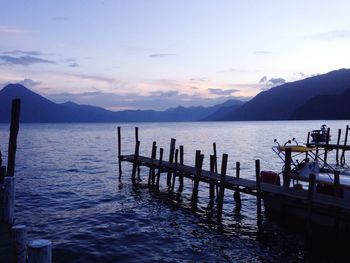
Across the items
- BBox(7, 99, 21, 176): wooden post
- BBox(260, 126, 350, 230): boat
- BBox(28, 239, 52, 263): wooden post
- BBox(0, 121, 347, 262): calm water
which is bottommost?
BBox(0, 121, 347, 262): calm water

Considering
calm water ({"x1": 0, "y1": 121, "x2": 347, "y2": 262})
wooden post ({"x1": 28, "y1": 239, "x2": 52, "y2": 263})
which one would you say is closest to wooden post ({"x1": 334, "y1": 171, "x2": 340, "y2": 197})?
calm water ({"x1": 0, "y1": 121, "x2": 347, "y2": 262})

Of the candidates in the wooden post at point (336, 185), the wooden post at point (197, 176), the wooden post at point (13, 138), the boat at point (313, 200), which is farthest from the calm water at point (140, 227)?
the wooden post at point (13, 138)

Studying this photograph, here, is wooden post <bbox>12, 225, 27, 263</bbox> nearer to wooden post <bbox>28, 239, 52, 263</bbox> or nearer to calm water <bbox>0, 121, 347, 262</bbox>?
wooden post <bbox>28, 239, 52, 263</bbox>

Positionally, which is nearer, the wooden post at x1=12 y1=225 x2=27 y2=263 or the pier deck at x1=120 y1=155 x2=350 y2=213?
the wooden post at x1=12 y1=225 x2=27 y2=263

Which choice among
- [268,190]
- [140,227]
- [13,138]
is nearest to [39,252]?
[13,138]

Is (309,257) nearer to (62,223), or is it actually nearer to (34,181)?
(62,223)

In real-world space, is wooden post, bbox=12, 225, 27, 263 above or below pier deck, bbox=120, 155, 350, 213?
above

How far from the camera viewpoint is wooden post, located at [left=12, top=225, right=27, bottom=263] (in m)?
8.64

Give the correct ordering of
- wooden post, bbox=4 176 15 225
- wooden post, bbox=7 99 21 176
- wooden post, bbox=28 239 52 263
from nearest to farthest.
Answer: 1. wooden post, bbox=28 239 52 263
2. wooden post, bbox=4 176 15 225
3. wooden post, bbox=7 99 21 176

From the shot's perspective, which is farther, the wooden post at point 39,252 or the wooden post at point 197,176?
the wooden post at point 197,176

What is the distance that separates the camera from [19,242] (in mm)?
8828

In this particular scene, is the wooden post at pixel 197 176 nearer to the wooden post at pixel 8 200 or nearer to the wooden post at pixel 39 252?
the wooden post at pixel 8 200

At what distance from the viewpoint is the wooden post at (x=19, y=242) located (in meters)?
8.64

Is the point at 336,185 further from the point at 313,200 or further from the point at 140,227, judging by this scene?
the point at 140,227
